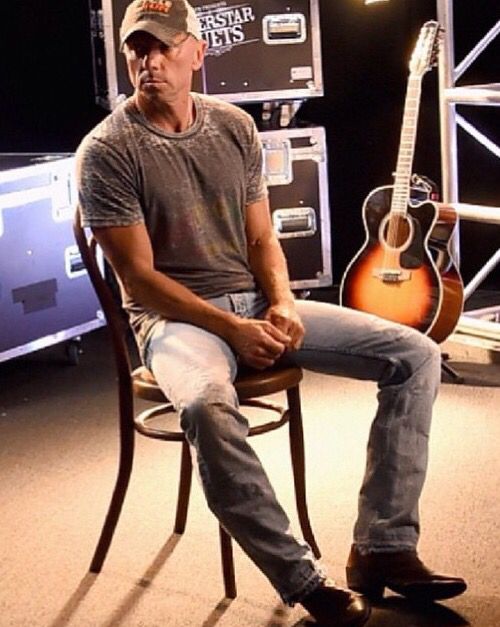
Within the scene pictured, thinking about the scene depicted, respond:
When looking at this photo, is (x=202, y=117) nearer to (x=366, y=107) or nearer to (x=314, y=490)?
(x=314, y=490)

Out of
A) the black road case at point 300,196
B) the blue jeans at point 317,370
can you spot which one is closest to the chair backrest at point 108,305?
the blue jeans at point 317,370

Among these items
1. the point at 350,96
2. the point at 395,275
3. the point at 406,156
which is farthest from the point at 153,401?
the point at 350,96

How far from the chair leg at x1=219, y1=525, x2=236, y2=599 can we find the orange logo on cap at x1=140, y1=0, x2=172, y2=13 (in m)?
1.01

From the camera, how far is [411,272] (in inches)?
147

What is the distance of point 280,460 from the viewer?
3332 mm

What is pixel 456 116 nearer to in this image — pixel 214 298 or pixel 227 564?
pixel 214 298

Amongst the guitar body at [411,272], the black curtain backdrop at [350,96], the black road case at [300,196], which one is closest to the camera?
the guitar body at [411,272]

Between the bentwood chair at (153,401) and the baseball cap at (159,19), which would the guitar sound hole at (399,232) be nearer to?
the bentwood chair at (153,401)

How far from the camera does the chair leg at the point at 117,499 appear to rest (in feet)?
8.79

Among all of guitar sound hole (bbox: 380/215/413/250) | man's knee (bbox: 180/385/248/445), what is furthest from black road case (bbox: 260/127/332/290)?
man's knee (bbox: 180/385/248/445)

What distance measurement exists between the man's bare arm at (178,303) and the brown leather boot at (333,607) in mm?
437

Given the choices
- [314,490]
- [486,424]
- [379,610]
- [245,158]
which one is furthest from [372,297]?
[379,610]

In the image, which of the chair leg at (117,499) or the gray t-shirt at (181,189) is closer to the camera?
the gray t-shirt at (181,189)

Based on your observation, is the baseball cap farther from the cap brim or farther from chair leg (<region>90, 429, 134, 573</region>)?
chair leg (<region>90, 429, 134, 573</region>)
